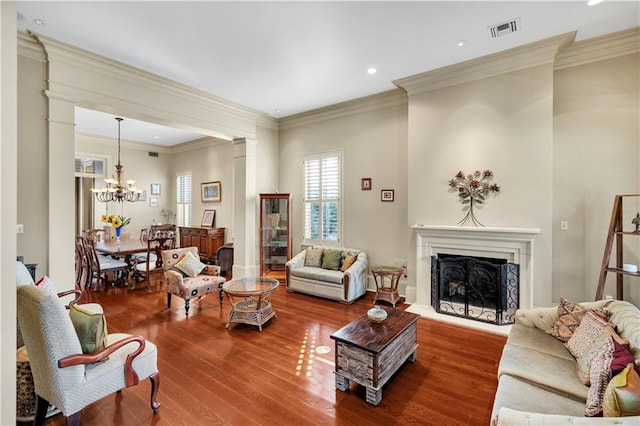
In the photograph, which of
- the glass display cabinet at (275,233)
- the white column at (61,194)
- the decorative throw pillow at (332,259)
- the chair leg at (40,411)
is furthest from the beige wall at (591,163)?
the white column at (61,194)

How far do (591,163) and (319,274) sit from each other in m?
3.81

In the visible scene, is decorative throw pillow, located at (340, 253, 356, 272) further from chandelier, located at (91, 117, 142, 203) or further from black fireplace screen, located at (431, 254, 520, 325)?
chandelier, located at (91, 117, 142, 203)

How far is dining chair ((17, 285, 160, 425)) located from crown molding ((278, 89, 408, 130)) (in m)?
4.65

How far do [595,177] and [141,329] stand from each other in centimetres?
566

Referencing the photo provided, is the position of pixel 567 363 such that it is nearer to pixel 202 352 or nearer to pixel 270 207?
pixel 202 352

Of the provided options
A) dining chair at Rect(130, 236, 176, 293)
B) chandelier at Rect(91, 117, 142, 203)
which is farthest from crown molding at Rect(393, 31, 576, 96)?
chandelier at Rect(91, 117, 142, 203)

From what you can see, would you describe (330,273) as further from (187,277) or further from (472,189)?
(472,189)

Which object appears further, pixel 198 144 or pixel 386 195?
pixel 198 144

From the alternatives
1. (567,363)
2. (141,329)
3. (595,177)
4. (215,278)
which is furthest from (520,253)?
(141,329)

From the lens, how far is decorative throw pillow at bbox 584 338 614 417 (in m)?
1.46

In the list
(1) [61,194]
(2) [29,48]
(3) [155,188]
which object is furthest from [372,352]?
(3) [155,188]

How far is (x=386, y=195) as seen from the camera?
4918 mm

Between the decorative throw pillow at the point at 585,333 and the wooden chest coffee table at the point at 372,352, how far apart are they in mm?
1156

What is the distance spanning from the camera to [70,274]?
3.38 metres
